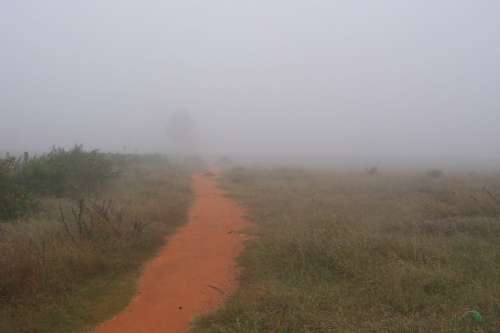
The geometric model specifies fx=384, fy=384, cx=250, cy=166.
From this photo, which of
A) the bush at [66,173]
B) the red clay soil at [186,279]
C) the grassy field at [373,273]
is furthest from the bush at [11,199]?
the grassy field at [373,273]

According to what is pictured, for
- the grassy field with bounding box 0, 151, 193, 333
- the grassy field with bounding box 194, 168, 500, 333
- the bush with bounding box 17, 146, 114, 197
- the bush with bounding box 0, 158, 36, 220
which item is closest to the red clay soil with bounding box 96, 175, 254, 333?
the grassy field with bounding box 0, 151, 193, 333

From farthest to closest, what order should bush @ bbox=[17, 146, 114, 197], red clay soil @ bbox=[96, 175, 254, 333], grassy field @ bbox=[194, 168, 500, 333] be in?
1. bush @ bbox=[17, 146, 114, 197]
2. red clay soil @ bbox=[96, 175, 254, 333]
3. grassy field @ bbox=[194, 168, 500, 333]

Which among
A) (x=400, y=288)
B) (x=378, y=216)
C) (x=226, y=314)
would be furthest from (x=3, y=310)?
(x=378, y=216)

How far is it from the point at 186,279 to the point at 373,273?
10.8 feet

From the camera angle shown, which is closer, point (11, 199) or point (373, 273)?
point (373, 273)

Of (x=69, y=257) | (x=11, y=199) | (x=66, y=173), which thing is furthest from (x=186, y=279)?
(x=66, y=173)

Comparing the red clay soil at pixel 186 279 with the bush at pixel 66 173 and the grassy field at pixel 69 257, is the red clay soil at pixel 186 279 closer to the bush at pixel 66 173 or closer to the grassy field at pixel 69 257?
the grassy field at pixel 69 257

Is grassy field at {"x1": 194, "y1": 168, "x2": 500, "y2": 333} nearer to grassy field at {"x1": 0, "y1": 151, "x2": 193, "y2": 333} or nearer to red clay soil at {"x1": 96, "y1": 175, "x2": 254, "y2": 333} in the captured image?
red clay soil at {"x1": 96, "y1": 175, "x2": 254, "y2": 333}

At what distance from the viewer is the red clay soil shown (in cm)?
545

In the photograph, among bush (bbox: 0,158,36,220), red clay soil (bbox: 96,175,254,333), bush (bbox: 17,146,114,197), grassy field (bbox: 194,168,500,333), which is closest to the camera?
grassy field (bbox: 194,168,500,333)

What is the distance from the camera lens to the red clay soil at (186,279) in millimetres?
5453

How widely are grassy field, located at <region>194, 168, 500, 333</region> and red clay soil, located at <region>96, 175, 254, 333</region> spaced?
0.42m

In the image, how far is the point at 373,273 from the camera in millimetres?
6344

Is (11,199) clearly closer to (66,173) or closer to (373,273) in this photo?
(66,173)
